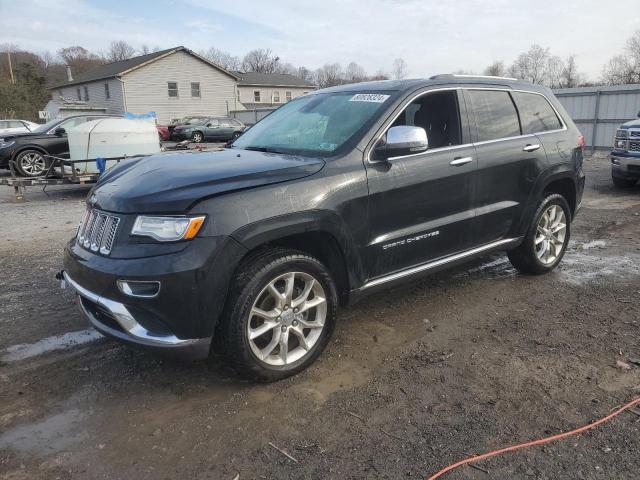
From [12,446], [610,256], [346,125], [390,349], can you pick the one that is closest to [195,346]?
[12,446]

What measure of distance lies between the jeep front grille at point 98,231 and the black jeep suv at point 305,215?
0.01m

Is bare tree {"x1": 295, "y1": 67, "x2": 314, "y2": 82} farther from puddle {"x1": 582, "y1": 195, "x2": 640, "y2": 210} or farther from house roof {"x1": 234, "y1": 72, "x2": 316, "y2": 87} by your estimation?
puddle {"x1": 582, "y1": 195, "x2": 640, "y2": 210}

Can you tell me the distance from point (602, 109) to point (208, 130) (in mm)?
20635

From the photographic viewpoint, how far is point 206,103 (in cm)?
4038

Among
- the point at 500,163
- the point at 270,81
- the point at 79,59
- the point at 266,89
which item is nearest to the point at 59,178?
the point at 500,163

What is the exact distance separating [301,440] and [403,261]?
158 centimetres

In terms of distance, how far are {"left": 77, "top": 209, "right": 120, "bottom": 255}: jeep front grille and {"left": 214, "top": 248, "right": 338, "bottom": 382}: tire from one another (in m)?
0.77

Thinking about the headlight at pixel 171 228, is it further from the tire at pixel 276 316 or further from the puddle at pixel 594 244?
the puddle at pixel 594 244

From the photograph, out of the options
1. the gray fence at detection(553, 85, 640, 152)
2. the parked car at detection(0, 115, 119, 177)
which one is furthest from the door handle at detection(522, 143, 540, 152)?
the gray fence at detection(553, 85, 640, 152)

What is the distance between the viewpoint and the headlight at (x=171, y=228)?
2773 millimetres

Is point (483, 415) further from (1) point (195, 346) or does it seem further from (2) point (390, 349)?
(1) point (195, 346)

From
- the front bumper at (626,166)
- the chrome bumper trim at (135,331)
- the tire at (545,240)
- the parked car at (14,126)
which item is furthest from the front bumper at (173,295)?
the parked car at (14,126)

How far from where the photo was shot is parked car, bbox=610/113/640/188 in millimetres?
9906

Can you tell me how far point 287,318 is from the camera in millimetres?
3217
